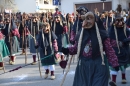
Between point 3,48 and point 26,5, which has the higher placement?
point 26,5

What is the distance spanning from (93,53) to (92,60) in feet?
0.39

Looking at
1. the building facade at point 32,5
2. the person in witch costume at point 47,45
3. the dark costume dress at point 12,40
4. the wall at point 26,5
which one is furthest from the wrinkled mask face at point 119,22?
the wall at point 26,5

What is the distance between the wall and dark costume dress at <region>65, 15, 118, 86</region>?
3192cm

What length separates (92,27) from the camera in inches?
198

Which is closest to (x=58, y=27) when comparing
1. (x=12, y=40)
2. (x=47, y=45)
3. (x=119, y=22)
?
(x=12, y=40)

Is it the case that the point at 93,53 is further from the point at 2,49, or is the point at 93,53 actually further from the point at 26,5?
the point at 26,5

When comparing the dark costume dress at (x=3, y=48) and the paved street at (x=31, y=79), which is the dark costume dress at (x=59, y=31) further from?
the dark costume dress at (x=3, y=48)

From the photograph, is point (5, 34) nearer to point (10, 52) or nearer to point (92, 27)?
point (10, 52)

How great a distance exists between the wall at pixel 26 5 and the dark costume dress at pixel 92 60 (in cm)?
3192

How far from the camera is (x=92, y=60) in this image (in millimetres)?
5008

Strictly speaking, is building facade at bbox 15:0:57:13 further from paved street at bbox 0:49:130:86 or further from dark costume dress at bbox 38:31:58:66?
dark costume dress at bbox 38:31:58:66

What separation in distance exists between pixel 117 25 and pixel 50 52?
2.07 meters

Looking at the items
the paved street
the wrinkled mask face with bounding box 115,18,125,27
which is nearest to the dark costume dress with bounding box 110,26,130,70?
the wrinkled mask face with bounding box 115,18,125,27

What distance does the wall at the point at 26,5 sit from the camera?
122 feet
